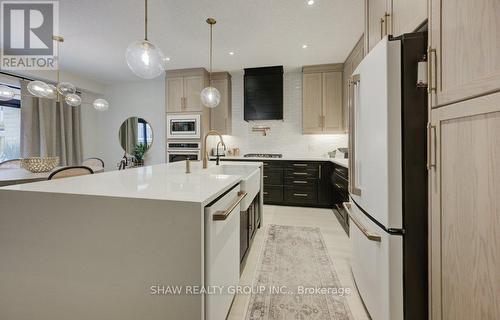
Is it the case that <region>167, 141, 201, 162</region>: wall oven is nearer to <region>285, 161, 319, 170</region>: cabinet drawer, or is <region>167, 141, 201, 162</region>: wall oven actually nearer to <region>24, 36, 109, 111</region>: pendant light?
<region>24, 36, 109, 111</region>: pendant light

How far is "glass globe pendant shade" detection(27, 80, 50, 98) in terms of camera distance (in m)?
2.38

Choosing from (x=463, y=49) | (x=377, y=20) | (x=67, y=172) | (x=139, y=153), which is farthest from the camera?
(x=139, y=153)

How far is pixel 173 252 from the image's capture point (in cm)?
86

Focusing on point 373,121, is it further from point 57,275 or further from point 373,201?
point 57,275

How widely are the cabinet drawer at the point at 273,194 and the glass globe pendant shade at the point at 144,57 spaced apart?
293cm

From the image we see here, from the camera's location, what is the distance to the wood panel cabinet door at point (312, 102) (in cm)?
401

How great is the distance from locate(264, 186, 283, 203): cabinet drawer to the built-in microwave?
1772 millimetres

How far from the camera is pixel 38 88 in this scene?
2.39 metres

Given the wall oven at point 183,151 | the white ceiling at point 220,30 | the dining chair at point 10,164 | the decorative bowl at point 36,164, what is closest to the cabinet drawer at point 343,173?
the white ceiling at point 220,30

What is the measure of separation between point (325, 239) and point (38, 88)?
154 inches

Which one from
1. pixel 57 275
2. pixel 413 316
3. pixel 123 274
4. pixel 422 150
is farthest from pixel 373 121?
pixel 57 275

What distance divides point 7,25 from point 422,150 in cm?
456

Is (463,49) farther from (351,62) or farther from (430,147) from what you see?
Answer: (351,62)

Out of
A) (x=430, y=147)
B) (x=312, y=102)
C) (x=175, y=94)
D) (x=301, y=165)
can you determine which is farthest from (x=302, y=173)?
(x=175, y=94)
